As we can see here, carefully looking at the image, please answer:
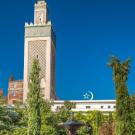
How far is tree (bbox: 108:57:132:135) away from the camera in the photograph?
4362 centimetres

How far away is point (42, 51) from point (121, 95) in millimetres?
59662

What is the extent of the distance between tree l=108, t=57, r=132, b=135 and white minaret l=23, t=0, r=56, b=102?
56.0 meters

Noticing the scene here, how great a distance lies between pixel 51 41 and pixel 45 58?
3.94 meters

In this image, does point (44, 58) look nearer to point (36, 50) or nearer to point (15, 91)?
point (36, 50)

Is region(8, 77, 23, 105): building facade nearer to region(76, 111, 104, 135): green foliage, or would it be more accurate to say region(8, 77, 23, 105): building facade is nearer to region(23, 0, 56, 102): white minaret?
region(23, 0, 56, 102): white minaret

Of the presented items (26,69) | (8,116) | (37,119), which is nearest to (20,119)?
(8,116)

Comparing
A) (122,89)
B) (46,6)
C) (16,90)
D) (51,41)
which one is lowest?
(122,89)

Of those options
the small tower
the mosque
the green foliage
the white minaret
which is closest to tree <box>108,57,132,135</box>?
the green foliage

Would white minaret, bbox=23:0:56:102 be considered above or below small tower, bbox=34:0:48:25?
below

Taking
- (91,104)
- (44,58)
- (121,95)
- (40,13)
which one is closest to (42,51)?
(44,58)

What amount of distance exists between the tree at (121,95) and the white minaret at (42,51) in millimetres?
55967

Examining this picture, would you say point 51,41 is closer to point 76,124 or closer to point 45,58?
point 45,58

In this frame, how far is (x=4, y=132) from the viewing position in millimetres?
57406

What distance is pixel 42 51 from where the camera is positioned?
340 feet
